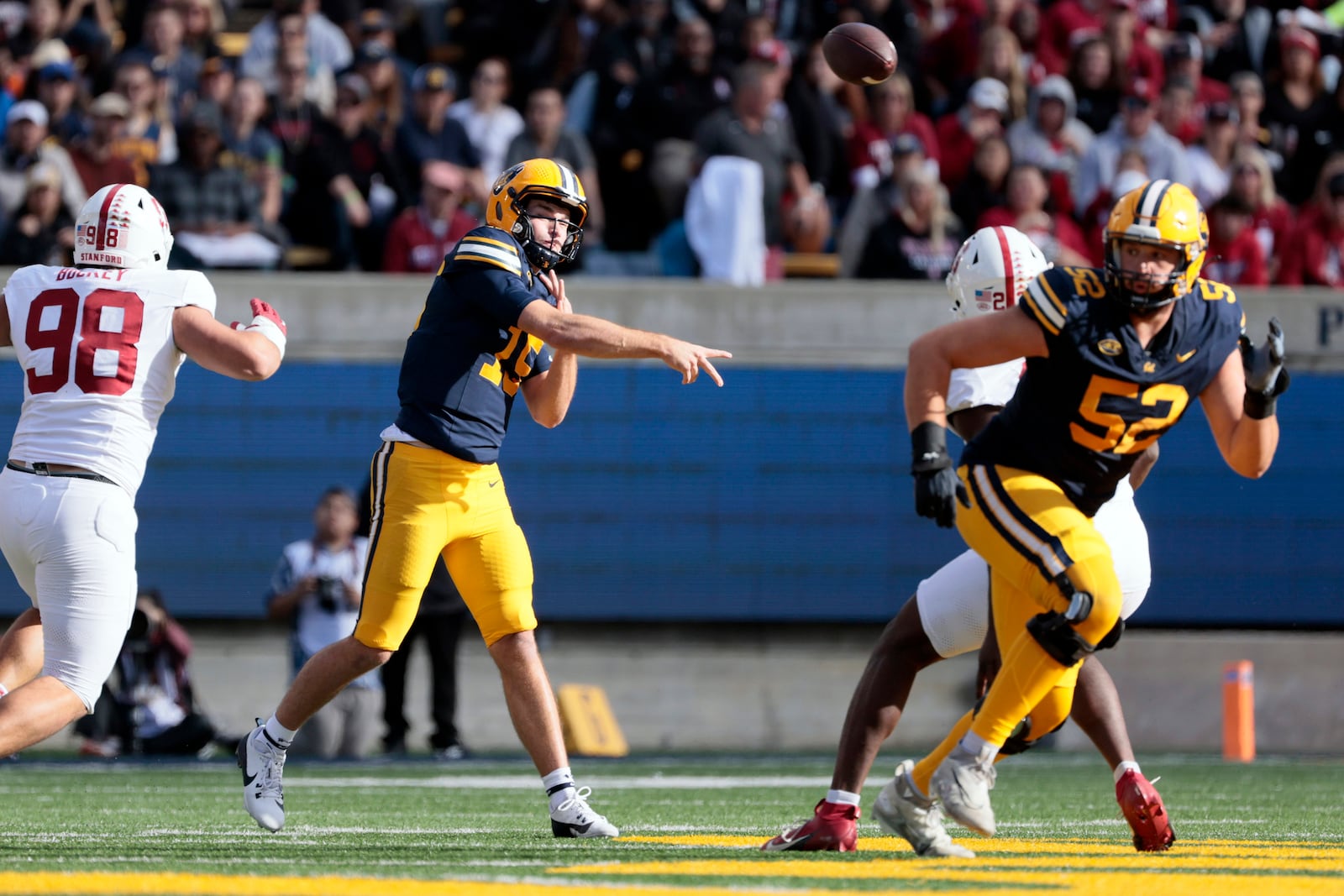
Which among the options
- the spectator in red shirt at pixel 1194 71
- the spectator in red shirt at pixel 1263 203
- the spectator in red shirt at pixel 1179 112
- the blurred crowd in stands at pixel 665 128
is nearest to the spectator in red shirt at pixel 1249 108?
the blurred crowd in stands at pixel 665 128

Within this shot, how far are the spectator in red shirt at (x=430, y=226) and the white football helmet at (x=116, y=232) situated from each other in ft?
23.6

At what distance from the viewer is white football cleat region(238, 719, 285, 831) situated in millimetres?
Result: 5730

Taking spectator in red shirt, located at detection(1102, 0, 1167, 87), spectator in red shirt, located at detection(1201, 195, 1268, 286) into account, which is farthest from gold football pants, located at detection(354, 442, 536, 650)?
spectator in red shirt, located at detection(1102, 0, 1167, 87)

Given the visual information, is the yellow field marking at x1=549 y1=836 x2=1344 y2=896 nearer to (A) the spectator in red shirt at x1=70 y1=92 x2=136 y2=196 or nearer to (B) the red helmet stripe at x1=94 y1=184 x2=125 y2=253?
(B) the red helmet stripe at x1=94 y1=184 x2=125 y2=253

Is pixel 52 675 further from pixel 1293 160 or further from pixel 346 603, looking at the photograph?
pixel 1293 160

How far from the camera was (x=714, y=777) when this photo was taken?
9.59 metres

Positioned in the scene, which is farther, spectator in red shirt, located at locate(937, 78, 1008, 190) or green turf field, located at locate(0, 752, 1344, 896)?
spectator in red shirt, located at locate(937, 78, 1008, 190)

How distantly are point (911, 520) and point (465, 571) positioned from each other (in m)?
7.48

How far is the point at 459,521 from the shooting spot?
18.7 ft

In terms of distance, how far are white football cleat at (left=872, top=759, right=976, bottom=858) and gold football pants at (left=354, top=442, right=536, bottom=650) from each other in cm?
124

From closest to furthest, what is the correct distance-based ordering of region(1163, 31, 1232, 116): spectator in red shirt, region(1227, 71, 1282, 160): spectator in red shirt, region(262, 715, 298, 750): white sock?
region(262, 715, 298, 750): white sock
region(1227, 71, 1282, 160): spectator in red shirt
region(1163, 31, 1232, 116): spectator in red shirt

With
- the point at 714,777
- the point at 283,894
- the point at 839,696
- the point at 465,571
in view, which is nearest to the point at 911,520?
the point at 839,696

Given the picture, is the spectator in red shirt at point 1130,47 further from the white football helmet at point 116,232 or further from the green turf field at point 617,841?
the white football helmet at point 116,232

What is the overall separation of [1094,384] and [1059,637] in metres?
0.65
